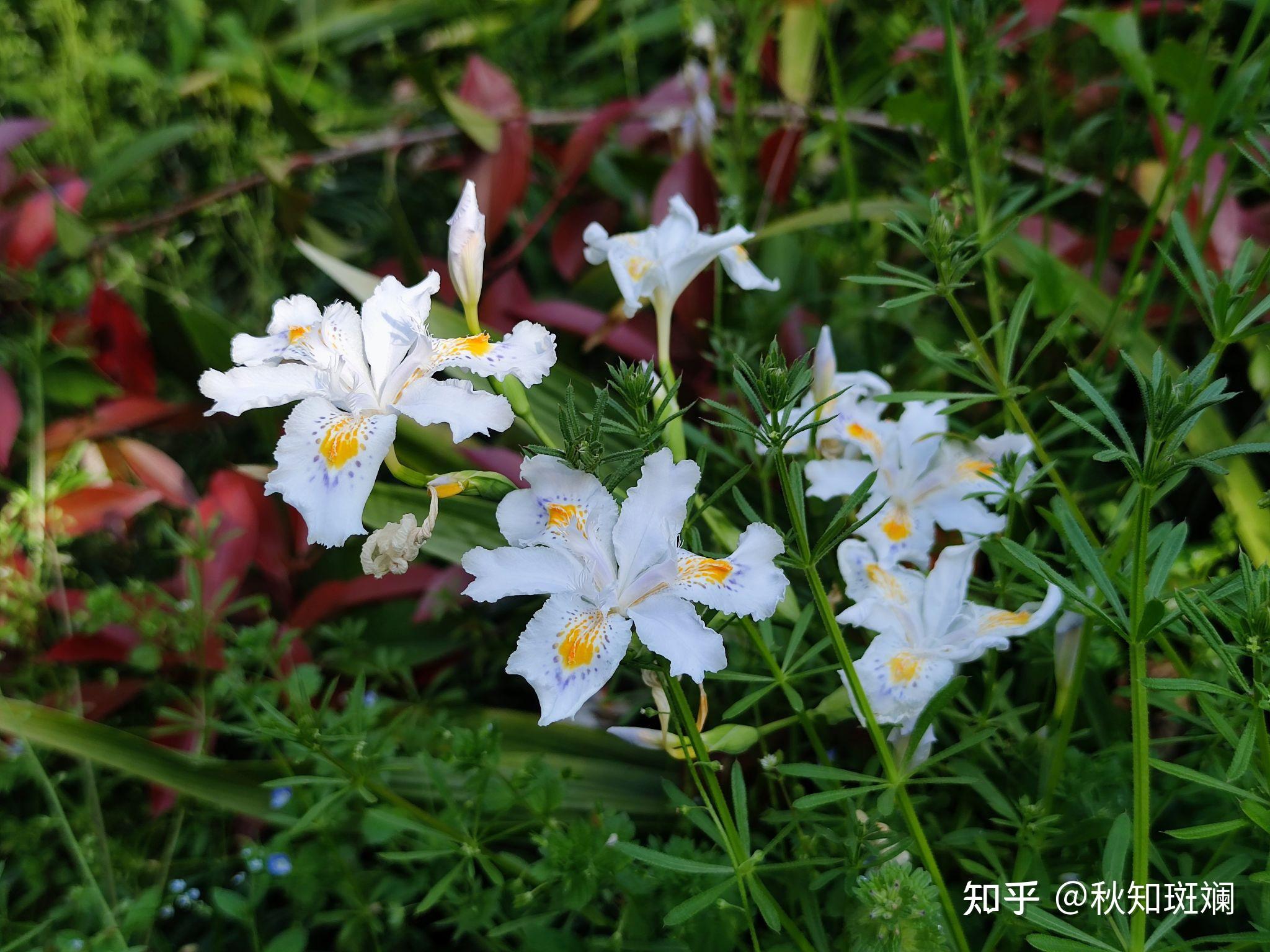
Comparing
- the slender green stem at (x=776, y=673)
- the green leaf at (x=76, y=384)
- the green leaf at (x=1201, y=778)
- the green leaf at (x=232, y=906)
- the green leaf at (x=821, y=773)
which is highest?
the green leaf at (x=76, y=384)

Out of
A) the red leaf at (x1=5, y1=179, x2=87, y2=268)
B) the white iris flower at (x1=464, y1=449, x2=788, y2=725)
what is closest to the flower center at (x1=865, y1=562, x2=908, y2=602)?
the white iris flower at (x1=464, y1=449, x2=788, y2=725)

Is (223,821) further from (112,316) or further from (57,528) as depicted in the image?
(112,316)

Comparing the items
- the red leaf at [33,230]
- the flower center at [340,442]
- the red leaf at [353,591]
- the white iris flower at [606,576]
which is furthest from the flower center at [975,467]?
the red leaf at [33,230]

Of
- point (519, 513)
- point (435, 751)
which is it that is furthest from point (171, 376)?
point (519, 513)

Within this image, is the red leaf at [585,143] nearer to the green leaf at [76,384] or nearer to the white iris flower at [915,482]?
the green leaf at [76,384]

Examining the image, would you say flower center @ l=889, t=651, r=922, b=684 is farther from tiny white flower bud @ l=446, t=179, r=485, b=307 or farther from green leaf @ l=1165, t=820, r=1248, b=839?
tiny white flower bud @ l=446, t=179, r=485, b=307

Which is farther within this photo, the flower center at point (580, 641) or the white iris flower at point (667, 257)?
the white iris flower at point (667, 257)

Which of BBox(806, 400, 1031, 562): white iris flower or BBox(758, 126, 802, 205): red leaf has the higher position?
BBox(758, 126, 802, 205): red leaf
